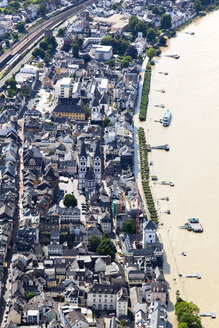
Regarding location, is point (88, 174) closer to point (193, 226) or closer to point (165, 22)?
point (193, 226)

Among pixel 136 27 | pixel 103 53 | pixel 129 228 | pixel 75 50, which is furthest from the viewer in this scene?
pixel 136 27

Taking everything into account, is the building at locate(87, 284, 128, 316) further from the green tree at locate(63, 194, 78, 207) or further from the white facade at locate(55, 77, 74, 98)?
the white facade at locate(55, 77, 74, 98)

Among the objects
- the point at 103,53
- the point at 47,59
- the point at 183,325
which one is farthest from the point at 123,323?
the point at 103,53

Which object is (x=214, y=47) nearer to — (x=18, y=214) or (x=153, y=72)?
(x=153, y=72)

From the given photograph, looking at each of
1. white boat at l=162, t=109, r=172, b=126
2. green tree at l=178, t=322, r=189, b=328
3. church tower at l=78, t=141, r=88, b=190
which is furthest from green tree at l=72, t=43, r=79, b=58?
green tree at l=178, t=322, r=189, b=328

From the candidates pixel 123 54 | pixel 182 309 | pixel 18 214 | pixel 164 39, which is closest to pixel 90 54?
pixel 123 54

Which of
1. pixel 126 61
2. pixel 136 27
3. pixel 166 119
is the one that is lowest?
pixel 136 27
